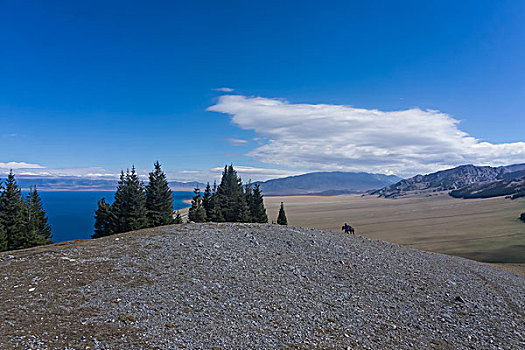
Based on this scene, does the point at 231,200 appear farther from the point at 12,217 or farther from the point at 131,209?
the point at 12,217

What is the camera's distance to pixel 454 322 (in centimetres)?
1789

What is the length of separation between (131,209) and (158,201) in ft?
17.3

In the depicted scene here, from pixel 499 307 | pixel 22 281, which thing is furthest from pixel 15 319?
pixel 499 307

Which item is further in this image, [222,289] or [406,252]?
[406,252]

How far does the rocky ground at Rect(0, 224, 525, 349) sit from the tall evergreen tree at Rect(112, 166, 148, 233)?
1323 centimetres

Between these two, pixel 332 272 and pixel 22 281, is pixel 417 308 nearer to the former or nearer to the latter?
pixel 332 272

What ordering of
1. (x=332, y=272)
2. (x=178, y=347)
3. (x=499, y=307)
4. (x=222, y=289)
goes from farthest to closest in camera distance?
1. (x=332, y=272)
2. (x=499, y=307)
3. (x=222, y=289)
4. (x=178, y=347)

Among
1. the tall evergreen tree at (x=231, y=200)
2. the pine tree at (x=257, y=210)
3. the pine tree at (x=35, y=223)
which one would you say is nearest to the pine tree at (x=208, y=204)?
the tall evergreen tree at (x=231, y=200)

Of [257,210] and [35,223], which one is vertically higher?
[35,223]

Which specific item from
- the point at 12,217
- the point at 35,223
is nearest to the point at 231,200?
the point at 35,223

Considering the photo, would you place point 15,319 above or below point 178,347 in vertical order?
above

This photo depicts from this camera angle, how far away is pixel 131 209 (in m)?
42.6

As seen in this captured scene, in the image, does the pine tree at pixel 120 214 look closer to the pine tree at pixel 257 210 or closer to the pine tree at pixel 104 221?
the pine tree at pixel 104 221

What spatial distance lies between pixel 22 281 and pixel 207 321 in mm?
11060
